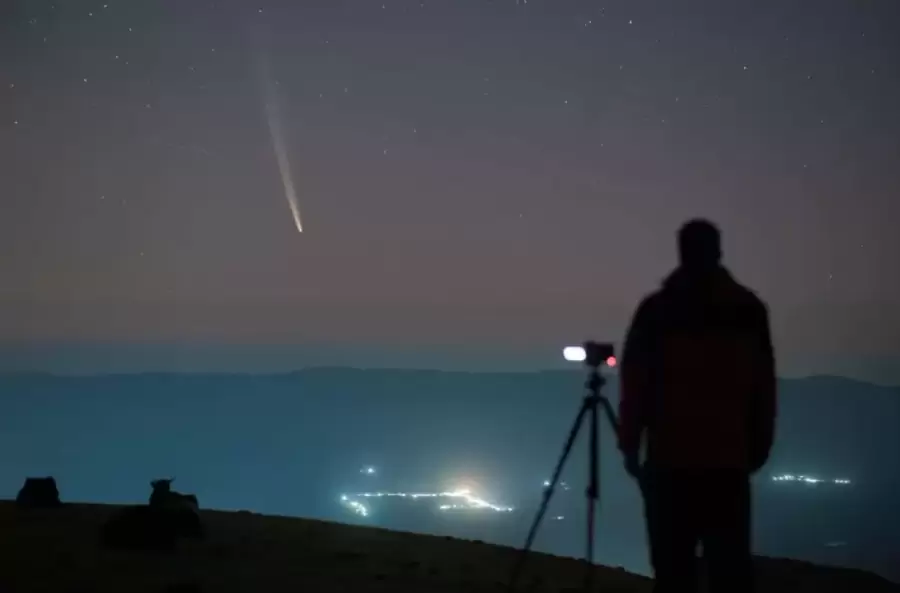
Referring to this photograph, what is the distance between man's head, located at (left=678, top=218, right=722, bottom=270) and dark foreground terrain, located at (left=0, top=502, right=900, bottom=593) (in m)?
4.15

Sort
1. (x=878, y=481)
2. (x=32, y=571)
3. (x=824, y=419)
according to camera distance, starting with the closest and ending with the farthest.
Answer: (x=32, y=571)
(x=878, y=481)
(x=824, y=419)

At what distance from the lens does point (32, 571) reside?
7207mm

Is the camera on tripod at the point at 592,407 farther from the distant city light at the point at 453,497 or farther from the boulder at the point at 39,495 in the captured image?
the distant city light at the point at 453,497

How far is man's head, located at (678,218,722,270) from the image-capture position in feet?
14.3

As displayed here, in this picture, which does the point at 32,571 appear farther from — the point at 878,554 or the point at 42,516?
the point at 878,554

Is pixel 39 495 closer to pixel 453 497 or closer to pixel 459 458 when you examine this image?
pixel 453 497

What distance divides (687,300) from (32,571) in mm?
5745

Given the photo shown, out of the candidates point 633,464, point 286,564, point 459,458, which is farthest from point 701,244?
point 459,458

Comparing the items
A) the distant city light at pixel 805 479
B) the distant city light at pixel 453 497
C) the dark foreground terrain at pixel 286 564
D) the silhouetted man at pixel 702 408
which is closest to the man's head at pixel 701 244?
the silhouetted man at pixel 702 408

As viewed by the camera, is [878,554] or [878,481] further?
[878,481]

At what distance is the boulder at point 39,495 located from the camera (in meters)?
11.4

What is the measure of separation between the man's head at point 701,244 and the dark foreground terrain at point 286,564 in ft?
13.6

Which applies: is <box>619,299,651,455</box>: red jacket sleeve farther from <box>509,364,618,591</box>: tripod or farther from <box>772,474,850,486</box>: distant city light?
<box>772,474,850,486</box>: distant city light

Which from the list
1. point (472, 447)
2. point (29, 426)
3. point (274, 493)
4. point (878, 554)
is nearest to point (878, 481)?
point (878, 554)
